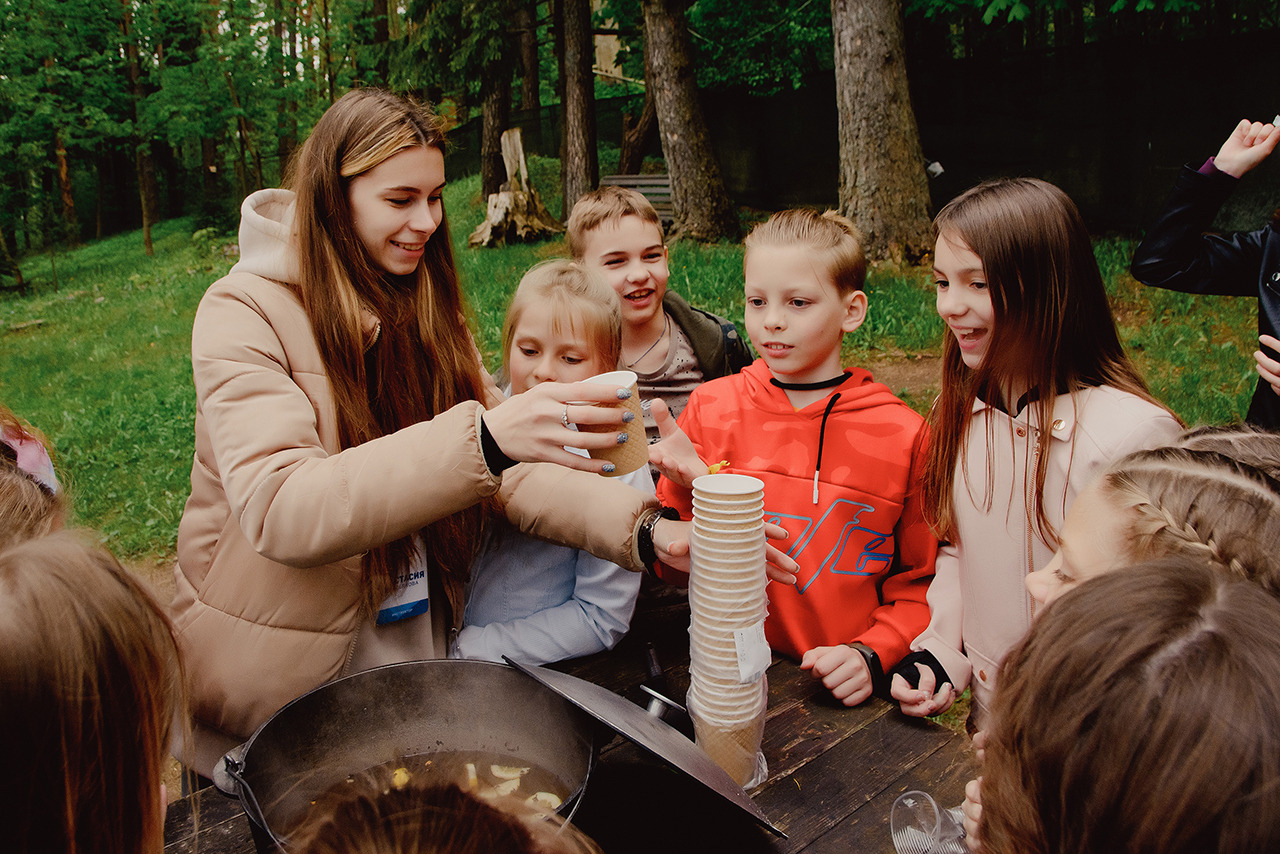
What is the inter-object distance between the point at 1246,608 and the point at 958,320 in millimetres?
1464

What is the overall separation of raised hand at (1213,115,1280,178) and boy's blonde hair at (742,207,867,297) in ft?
4.44

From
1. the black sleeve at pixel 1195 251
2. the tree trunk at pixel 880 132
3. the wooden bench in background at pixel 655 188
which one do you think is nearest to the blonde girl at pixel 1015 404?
the black sleeve at pixel 1195 251

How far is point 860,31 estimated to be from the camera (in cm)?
815

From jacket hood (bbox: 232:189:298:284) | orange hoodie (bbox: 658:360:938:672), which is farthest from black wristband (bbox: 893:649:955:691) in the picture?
jacket hood (bbox: 232:189:298:284)

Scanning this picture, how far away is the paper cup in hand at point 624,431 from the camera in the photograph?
166 centimetres

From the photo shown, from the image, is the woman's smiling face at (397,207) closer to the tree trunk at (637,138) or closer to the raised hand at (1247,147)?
the raised hand at (1247,147)

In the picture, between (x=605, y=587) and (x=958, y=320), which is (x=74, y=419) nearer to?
(x=605, y=587)

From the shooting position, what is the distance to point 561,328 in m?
2.53

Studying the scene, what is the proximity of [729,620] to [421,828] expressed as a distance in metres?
0.70

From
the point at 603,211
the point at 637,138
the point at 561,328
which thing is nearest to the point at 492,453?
the point at 561,328

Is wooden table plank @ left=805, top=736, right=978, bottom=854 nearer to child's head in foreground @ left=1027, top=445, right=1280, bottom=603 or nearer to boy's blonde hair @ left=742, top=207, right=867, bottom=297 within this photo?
child's head in foreground @ left=1027, top=445, right=1280, bottom=603

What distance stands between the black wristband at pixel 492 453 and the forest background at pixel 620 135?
1.17 meters

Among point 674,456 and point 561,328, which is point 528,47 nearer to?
point 561,328

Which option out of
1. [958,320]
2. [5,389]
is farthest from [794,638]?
[5,389]
